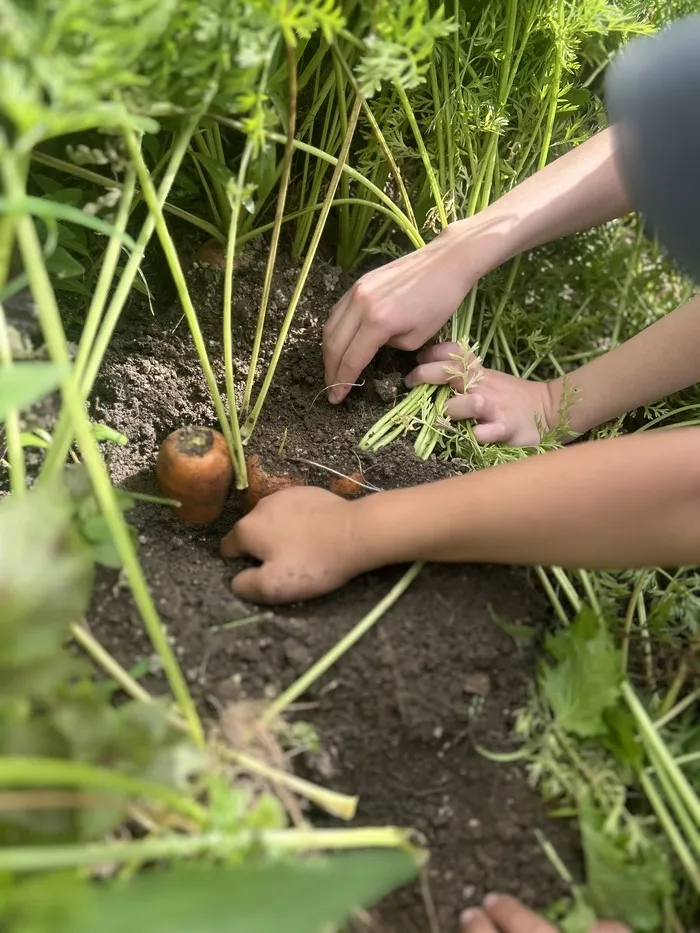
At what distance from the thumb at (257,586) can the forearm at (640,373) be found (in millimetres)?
487

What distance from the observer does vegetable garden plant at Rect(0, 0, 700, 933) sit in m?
0.51

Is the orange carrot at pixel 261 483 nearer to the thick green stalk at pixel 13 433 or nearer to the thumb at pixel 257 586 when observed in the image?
the thumb at pixel 257 586

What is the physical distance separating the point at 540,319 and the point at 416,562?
1.83ft

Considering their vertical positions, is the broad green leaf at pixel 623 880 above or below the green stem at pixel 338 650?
below

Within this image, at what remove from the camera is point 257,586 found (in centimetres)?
80

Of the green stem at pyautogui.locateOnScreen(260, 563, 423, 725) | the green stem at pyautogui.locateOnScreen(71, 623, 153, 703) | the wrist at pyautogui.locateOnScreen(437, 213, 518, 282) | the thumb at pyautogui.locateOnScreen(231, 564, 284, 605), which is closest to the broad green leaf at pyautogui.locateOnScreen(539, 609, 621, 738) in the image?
the green stem at pyautogui.locateOnScreen(260, 563, 423, 725)

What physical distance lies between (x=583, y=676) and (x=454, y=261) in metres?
0.58

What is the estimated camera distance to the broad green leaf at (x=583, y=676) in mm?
706

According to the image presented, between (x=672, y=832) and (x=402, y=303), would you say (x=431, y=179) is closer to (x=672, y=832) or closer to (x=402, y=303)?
(x=402, y=303)

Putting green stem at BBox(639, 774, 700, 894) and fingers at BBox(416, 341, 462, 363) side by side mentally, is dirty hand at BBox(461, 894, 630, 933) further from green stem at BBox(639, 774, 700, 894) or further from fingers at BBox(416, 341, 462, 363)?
fingers at BBox(416, 341, 462, 363)

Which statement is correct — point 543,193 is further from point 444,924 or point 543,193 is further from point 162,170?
point 444,924

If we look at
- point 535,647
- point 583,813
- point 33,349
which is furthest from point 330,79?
point 583,813

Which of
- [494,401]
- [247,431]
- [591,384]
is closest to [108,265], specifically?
[247,431]

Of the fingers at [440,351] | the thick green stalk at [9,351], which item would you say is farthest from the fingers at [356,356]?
the thick green stalk at [9,351]
